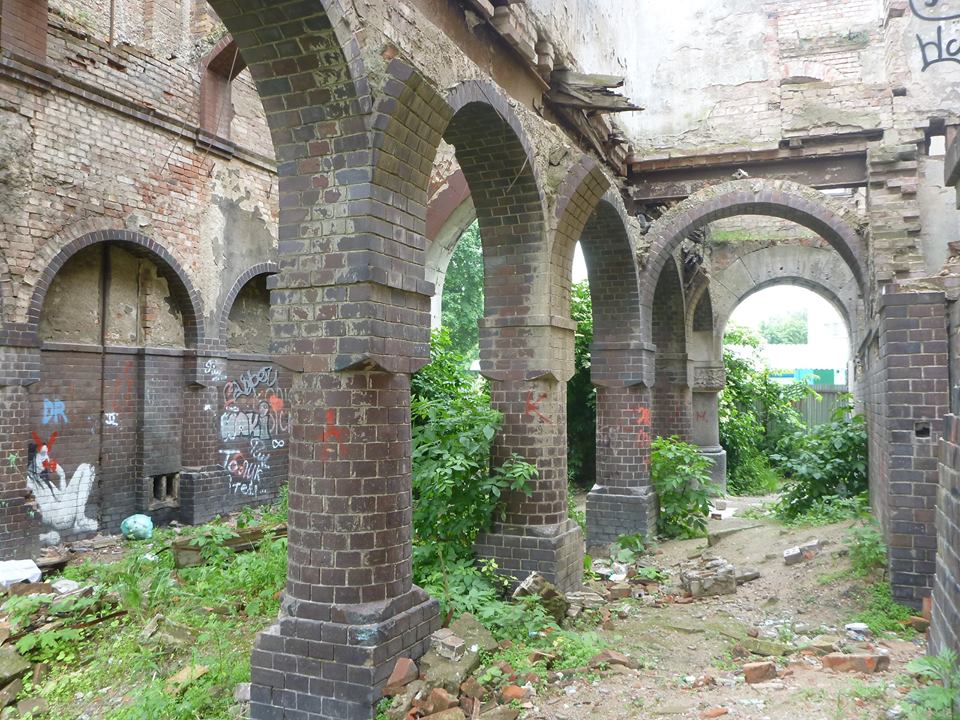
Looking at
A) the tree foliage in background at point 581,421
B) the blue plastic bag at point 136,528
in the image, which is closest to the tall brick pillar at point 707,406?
the tree foliage in background at point 581,421

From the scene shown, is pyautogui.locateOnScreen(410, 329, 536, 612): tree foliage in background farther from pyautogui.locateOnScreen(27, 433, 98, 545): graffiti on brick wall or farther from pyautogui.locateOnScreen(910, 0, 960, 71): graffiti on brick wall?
pyautogui.locateOnScreen(910, 0, 960, 71): graffiti on brick wall

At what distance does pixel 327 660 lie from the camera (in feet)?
15.3

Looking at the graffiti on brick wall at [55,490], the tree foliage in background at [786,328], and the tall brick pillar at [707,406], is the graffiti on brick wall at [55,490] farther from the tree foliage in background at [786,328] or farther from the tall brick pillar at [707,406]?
the tree foliage in background at [786,328]

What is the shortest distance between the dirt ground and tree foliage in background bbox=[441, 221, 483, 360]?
16380mm

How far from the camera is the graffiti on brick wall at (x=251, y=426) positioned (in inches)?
488

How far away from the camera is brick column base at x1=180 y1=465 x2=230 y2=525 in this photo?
1149cm

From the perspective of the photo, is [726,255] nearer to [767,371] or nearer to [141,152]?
[767,371]

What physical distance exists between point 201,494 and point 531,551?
6408 millimetres

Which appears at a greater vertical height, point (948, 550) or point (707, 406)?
point (707, 406)

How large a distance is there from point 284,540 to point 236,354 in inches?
217

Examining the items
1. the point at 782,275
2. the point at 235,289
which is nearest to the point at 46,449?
the point at 235,289

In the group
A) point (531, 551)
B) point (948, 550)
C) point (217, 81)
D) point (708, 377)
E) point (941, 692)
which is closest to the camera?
point (941, 692)

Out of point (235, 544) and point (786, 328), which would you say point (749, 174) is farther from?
point (786, 328)

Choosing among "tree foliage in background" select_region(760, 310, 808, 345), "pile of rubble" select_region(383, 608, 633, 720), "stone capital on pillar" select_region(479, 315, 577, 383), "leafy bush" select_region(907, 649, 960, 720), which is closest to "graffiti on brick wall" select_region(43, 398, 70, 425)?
"stone capital on pillar" select_region(479, 315, 577, 383)
